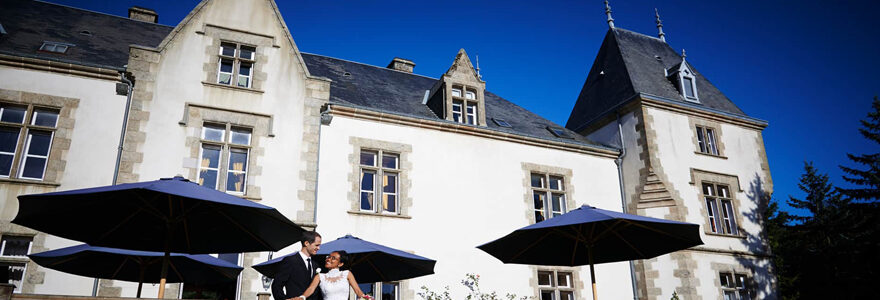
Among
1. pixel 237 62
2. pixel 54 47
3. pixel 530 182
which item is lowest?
pixel 530 182

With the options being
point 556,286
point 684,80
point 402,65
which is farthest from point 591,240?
point 402,65

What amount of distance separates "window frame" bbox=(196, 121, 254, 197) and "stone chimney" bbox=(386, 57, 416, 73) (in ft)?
26.9

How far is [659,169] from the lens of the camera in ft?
51.1

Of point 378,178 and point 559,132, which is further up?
point 559,132

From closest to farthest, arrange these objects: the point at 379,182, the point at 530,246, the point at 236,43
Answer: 1. the point at 530,246
2. the point at 236,43
3. the point at 379,182

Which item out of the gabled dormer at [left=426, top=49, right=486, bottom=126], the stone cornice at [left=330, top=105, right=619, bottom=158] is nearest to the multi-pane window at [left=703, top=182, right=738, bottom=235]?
the stone cornice at [left=330, top=105, right=619, bottom=158]

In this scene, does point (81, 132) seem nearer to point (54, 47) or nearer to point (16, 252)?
point (16, 252)

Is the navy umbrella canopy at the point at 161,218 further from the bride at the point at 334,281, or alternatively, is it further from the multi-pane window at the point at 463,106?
the multi-pane window at the point at 463,106

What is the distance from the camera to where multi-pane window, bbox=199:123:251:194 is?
11516 mm

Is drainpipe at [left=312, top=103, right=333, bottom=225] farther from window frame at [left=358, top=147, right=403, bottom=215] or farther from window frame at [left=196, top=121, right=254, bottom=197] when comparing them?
window frame at [left=196, top=121, right=254, bottom=197]

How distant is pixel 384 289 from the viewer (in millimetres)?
12547

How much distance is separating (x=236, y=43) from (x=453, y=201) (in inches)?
240

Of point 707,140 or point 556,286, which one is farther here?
point 707,140

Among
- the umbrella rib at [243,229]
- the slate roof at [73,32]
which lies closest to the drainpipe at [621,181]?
the umbrella rib at [243,229]
